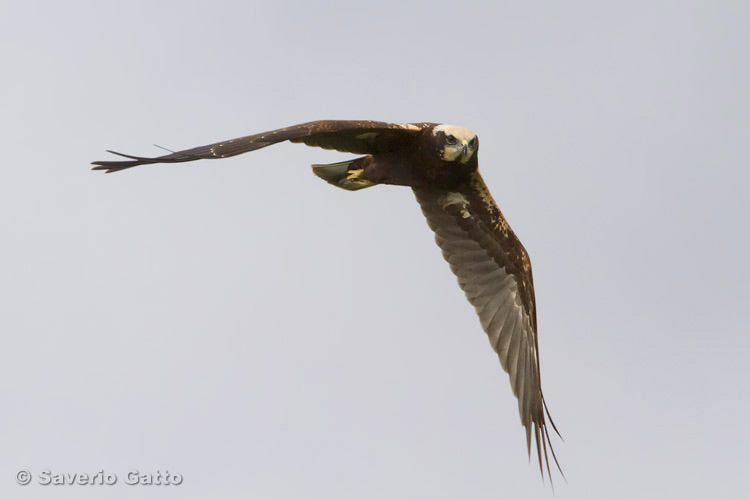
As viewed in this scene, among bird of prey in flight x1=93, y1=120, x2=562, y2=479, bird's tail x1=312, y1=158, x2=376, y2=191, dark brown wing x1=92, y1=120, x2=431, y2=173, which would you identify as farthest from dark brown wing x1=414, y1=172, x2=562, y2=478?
dark brown wing x1=92, y1=120, x2=431, y2=173

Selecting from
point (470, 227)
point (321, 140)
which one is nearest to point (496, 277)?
point (470, 227)

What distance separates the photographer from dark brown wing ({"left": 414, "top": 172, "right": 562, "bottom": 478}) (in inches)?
509

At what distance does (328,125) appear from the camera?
1040cm

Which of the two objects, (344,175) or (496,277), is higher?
(344,175)

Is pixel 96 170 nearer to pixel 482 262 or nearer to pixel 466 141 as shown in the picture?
pixel 466 141

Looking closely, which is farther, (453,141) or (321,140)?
(453,141)

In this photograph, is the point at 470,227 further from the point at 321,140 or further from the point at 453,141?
the point at 321,140

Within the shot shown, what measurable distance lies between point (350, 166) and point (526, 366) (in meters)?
3.11

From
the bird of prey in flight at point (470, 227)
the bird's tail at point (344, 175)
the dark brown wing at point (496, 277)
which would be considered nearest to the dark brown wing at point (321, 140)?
the bird of prey in flight at point (470, 227)

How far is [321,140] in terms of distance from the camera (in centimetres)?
1083

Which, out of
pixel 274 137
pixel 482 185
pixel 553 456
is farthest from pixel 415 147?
pixel 553 456

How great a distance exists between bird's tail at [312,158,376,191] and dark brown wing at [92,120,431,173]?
0.40 meters

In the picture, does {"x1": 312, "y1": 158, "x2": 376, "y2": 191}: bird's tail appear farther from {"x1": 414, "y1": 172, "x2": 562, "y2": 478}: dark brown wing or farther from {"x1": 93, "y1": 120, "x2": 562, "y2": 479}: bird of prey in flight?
{"x1": 414, "y1": 172, "x2": 562, "y2": 478}: dark brown wing

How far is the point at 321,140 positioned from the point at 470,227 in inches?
113
